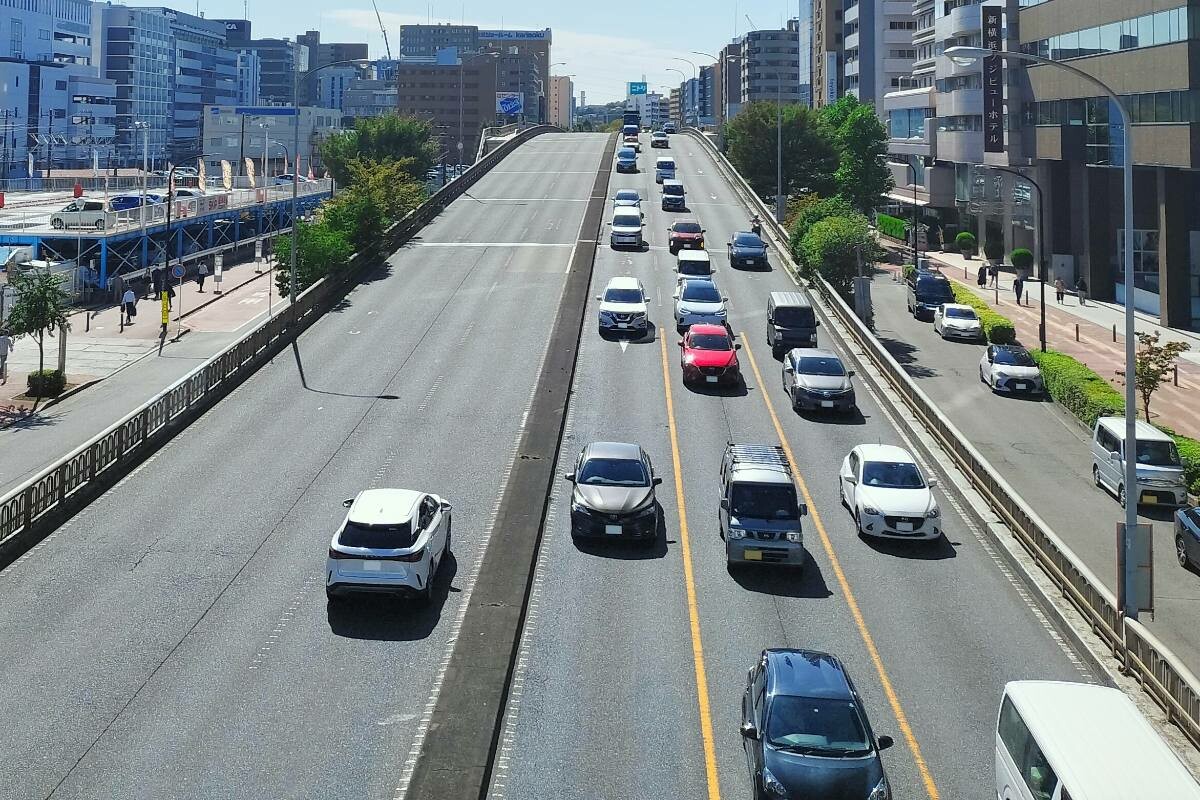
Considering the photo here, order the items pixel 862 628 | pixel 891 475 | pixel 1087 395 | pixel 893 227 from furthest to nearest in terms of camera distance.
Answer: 1. pixel 893 227
2. pixel 1087 395
3. pixel 891 475
4. pixel 862 628

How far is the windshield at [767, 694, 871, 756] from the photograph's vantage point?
45.9 feet

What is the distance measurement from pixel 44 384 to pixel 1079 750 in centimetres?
3593

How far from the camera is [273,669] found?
1805cm

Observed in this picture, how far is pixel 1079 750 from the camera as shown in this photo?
12359mm

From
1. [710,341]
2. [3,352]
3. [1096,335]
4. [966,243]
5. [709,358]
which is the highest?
[966,243]

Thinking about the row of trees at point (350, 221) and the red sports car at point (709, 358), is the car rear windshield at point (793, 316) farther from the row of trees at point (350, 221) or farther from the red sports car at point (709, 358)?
the row of trees at point (350, 221)

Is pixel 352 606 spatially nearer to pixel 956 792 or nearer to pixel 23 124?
pixel 956 792

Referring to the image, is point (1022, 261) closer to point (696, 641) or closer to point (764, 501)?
point (764, 501)

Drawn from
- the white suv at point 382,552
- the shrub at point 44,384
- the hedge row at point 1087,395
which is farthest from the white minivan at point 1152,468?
the shrub at point 44,384

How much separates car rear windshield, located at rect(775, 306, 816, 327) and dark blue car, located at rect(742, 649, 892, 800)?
1078 inches

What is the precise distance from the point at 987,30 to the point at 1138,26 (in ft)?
55.2

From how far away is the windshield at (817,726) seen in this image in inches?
551

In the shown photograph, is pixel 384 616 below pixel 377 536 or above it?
below

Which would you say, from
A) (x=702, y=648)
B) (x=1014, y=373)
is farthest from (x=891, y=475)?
(x=1014, y=373)
